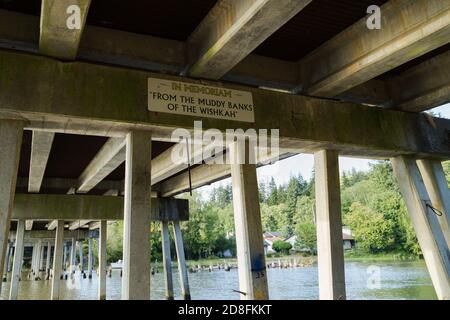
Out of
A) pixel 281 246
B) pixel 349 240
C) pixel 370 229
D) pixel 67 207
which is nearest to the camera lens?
pixel 67 207

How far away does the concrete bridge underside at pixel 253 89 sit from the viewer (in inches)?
234

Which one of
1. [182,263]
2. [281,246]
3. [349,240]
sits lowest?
[182,263]

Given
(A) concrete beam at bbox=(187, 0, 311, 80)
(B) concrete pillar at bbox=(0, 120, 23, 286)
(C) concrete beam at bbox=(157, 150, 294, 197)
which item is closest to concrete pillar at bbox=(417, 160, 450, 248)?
(C) concrete beam at bbox=(157, 150, 294, 197)

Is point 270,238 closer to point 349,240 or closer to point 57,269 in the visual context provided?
point 349,240

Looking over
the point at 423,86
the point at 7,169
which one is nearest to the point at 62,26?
the point at 7,169

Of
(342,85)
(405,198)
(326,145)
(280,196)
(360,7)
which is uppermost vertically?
(280,196)

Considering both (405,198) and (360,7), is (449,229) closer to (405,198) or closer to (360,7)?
(405,198)

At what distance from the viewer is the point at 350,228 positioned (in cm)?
6494

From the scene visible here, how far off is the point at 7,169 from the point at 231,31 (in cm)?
403

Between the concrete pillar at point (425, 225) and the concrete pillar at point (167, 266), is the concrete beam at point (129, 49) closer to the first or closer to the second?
the concrete pillar at point (425, 225)

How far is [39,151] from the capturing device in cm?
1077

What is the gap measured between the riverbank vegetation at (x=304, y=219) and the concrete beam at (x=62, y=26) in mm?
53823
